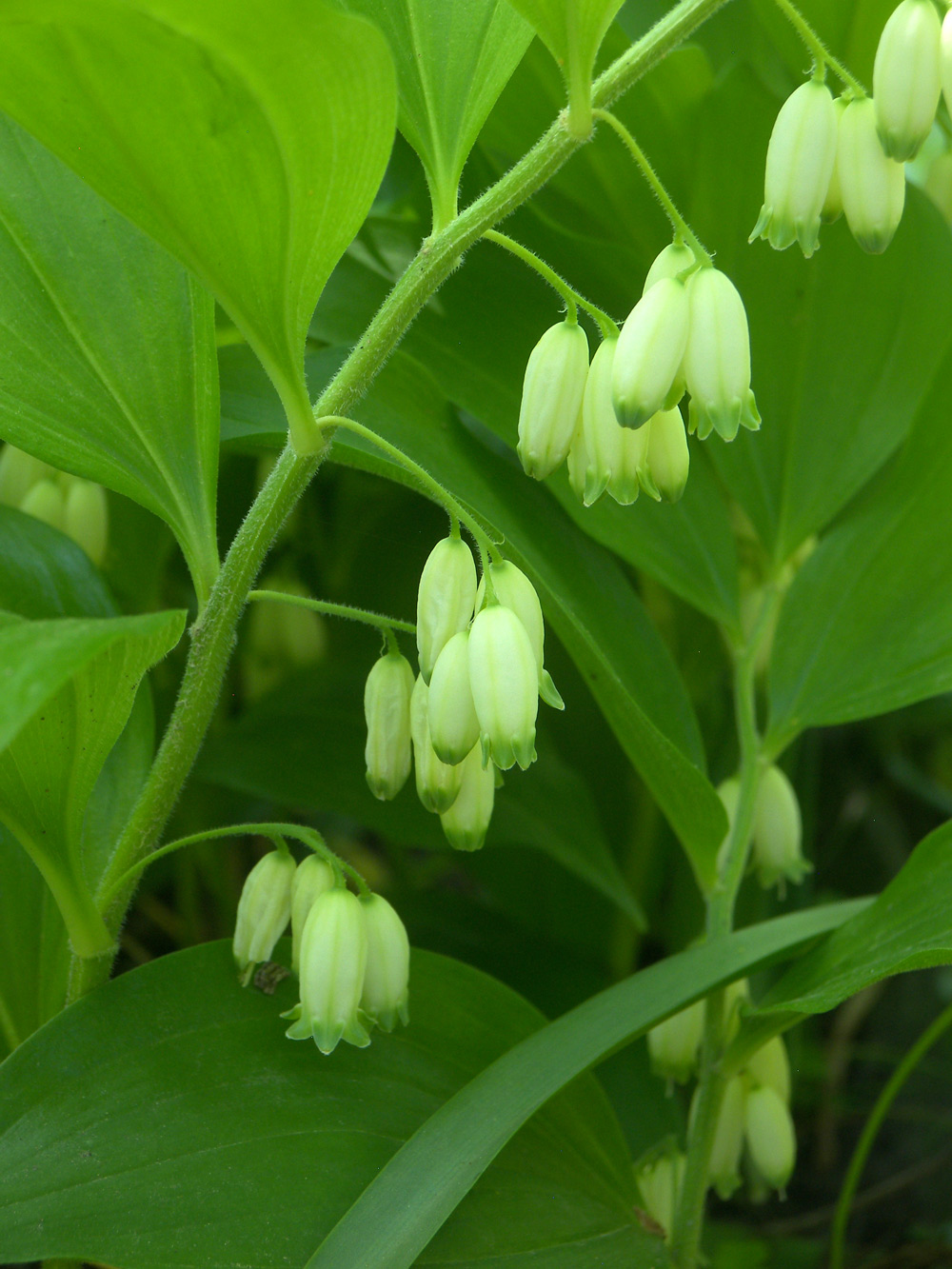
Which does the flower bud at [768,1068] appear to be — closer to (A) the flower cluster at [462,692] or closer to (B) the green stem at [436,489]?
(A) the flower cluster at [462,692]

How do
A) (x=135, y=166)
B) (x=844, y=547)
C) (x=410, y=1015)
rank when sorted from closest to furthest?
(x=135, y=166) → (x=410, y=1015) → (x=844, y=547)

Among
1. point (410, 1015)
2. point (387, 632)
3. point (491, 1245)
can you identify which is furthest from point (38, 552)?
point (491, 1245)

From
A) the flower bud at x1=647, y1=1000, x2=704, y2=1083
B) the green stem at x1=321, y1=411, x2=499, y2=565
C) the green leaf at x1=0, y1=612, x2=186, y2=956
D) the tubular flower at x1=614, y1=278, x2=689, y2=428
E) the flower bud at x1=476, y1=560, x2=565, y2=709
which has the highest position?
the tubular flower at x1=614, y1=278, x2=689, y2=428

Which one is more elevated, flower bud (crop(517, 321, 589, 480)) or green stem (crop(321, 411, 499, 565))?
flower bud (crop(517, 321, 589, 480))

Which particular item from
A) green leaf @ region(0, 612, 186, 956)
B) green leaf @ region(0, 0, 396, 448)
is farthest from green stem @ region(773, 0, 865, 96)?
green leaf @ region(0, 612, 186, 956)

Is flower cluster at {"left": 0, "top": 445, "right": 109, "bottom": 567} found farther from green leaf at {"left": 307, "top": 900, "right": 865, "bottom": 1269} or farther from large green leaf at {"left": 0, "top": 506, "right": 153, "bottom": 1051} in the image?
green leaf at {"left": 307, "top": 900, "right": 865, "bottom": 1269}

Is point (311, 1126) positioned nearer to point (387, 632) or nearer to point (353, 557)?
point (387, 632)

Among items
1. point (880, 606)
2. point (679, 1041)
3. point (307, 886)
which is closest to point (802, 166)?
point (880, 606)
